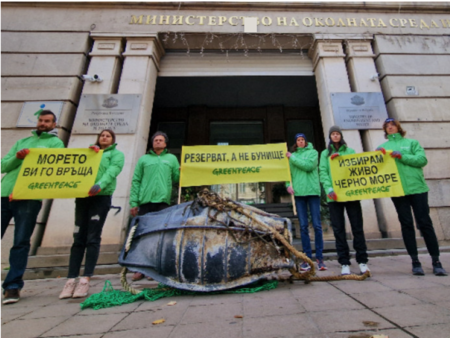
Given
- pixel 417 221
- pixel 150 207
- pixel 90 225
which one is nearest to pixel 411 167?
pixel 417 221

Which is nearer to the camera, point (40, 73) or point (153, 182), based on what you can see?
point (153, 182)

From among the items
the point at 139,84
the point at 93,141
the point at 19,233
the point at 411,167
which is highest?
the point at 139,84

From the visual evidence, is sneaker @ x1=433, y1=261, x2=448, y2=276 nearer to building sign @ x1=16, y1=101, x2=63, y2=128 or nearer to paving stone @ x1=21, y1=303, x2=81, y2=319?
paving stone @ x1=21, y1=303, x2=81, y2=319

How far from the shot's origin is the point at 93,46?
621 cm

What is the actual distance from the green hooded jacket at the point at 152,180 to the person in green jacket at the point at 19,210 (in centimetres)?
110

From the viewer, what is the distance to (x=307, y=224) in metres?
3.54

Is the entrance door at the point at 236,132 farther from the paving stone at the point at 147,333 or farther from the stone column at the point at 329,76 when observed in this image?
the paving stone at the point at 147,333

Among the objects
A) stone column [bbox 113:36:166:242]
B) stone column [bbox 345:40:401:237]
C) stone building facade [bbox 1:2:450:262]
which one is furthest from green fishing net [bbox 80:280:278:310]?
A: stone column [bbox 345:40:401:237]

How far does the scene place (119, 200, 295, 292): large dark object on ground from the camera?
2229mm

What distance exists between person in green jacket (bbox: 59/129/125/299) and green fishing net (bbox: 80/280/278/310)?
44cm

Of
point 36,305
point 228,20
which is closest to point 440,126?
point 228,20

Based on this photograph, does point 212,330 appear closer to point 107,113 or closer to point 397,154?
point 397,154

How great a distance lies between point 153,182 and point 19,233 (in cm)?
160

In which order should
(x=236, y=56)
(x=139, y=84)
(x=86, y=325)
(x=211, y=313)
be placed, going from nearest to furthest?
(x=86, y=325) → (x=211, y=313) → (x=139, y=84) → (x=236, y=56)
